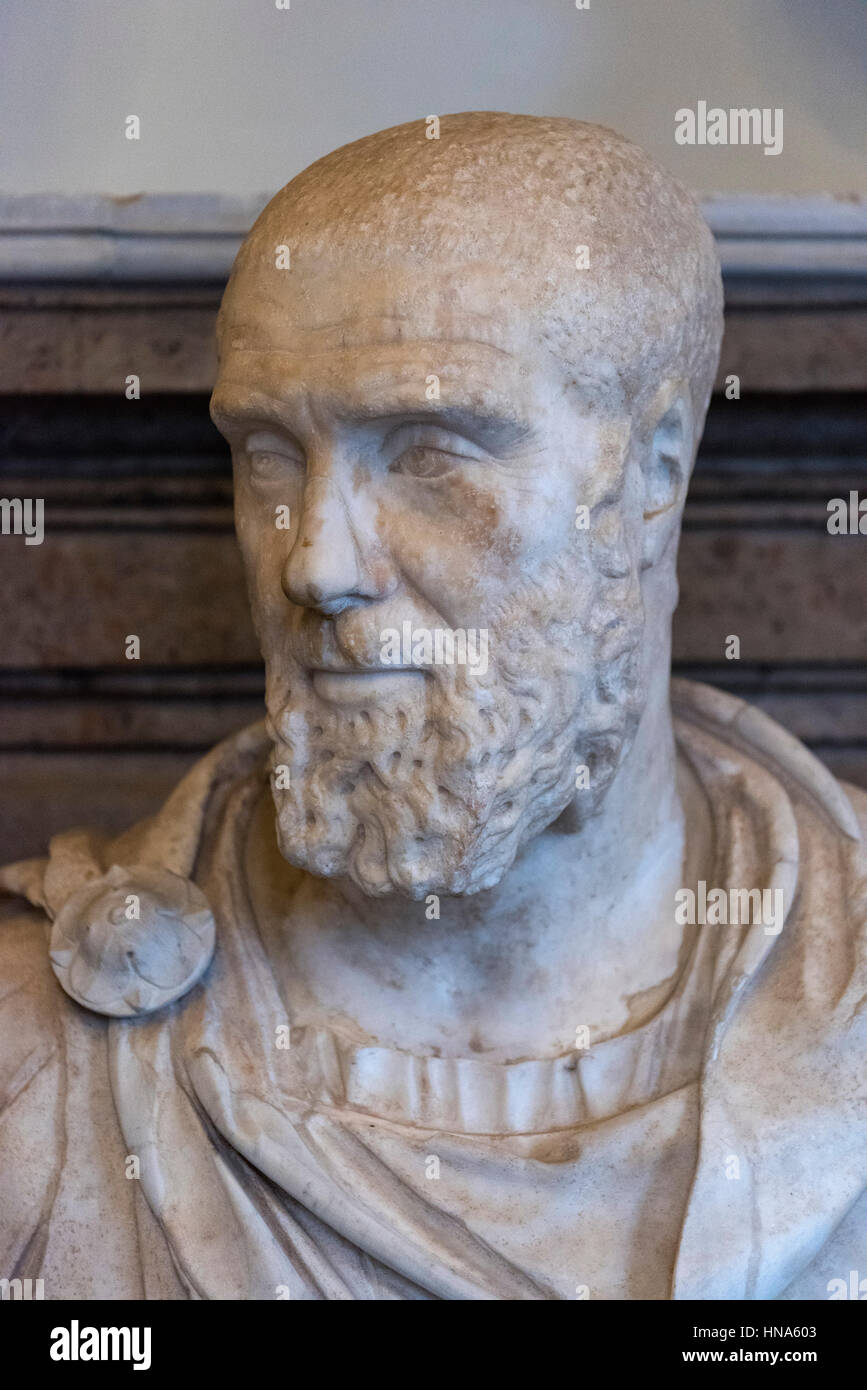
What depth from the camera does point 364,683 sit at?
2.13 m

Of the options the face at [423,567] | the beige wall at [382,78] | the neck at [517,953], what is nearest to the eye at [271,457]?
the face at [423,567]

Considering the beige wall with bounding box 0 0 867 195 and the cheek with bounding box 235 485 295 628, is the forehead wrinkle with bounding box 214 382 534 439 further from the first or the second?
the beige wall with bounding box 0 0 867 195

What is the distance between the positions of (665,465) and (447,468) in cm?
36

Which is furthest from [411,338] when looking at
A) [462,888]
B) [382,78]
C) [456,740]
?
[382,78]

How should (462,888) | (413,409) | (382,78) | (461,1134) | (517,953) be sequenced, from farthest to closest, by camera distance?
(382,78) < (517,953) < (461,1134) < (462,888) < (413,409)

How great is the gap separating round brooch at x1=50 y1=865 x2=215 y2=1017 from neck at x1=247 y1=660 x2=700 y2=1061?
16cm

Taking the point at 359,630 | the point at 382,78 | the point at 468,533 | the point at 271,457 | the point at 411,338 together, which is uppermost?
the point at 382,78

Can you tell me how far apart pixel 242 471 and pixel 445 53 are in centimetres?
135

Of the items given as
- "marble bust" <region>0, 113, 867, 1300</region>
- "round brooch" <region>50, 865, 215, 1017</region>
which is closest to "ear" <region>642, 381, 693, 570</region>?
"marble bust" <region>0, 113, 867, 1300</region>

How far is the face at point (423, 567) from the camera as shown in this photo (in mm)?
2051

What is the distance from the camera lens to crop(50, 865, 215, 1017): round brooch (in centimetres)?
234

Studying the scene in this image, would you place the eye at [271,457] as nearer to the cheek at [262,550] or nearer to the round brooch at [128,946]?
the cheek at [262,550]

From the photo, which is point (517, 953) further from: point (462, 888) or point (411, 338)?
point (411, 338)

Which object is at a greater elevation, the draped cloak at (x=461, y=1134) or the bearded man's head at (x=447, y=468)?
the bearded man's head at (x=447, y=468)
